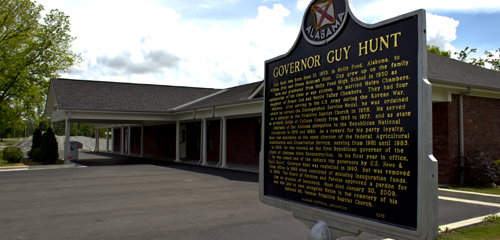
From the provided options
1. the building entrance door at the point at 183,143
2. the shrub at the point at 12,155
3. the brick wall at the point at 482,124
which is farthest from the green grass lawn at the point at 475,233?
the building entrance door at the point at 183,143

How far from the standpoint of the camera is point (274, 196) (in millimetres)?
4547

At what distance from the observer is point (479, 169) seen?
12008 millimetres

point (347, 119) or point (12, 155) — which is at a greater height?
point (347, 119)

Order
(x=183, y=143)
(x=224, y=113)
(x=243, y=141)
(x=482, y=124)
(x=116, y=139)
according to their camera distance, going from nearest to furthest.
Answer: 1. (x=482, y=124)
2. (x=224, y=113)
3. (x=243, y=141)
4. (x=183, y=143)
5. (x=116, y=139)

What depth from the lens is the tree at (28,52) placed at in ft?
98.5

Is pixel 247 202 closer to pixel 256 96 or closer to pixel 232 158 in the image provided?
pixel 256 96

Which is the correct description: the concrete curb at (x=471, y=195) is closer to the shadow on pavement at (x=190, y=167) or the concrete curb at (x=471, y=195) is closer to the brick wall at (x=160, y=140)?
the shadow on pavement at (x=190, y=167)

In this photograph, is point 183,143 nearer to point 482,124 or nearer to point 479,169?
point 482,124

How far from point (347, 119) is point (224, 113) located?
16.5 metres

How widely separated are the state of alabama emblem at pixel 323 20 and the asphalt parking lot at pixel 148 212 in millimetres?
3771

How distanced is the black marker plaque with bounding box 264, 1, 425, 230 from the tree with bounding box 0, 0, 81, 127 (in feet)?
103

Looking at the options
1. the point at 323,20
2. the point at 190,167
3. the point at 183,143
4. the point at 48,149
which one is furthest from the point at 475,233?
the point at 183,143

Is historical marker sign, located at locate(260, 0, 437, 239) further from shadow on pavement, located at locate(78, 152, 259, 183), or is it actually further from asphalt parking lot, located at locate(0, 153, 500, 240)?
shadow on pavement, located at locate(78, 152, 259, 183)

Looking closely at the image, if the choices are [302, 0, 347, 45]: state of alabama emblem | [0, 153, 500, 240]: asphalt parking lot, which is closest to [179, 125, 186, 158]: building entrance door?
[0, 153, 500, 240]: asphalt parking lot
